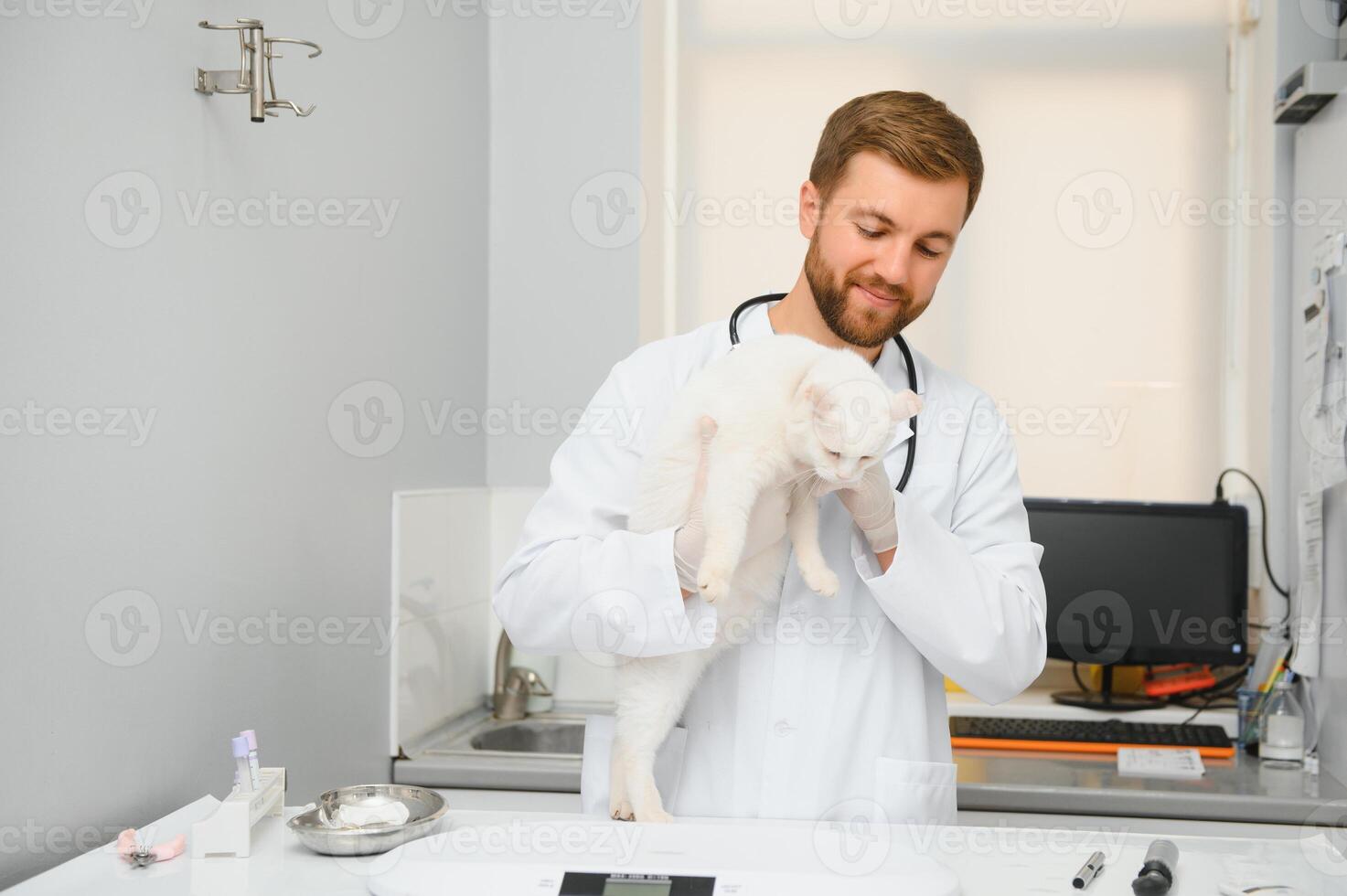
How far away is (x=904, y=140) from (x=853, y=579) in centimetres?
61

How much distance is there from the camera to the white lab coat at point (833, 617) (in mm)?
1435

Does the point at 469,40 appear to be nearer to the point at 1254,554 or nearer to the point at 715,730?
the point at 715,730

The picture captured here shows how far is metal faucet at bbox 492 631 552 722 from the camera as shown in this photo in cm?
288

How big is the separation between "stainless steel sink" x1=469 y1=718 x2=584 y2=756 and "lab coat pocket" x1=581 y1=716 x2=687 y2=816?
3.72 feet

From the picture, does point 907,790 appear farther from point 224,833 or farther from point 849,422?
point 224,833

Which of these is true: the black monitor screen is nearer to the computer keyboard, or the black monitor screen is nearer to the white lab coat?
the computer keyboard

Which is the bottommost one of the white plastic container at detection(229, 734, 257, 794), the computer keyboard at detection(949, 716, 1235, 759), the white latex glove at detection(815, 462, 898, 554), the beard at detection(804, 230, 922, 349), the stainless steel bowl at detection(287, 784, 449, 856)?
the computer keyboard at detection(949, 716, 1235, 759)

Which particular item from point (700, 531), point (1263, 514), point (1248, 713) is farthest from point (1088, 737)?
point (700, 531)

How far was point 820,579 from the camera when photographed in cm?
143

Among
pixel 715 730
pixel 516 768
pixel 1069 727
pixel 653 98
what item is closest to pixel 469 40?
pixel 653 98

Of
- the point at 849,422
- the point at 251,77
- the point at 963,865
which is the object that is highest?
the point at 251,77

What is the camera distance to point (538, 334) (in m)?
3.05

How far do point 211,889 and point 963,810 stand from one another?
1.55m

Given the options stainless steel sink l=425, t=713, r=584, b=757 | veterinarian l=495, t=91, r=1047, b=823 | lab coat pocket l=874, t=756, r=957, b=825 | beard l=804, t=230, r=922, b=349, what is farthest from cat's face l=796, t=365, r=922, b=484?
stainless steel sink l=425, t=713, r=584, b=757
